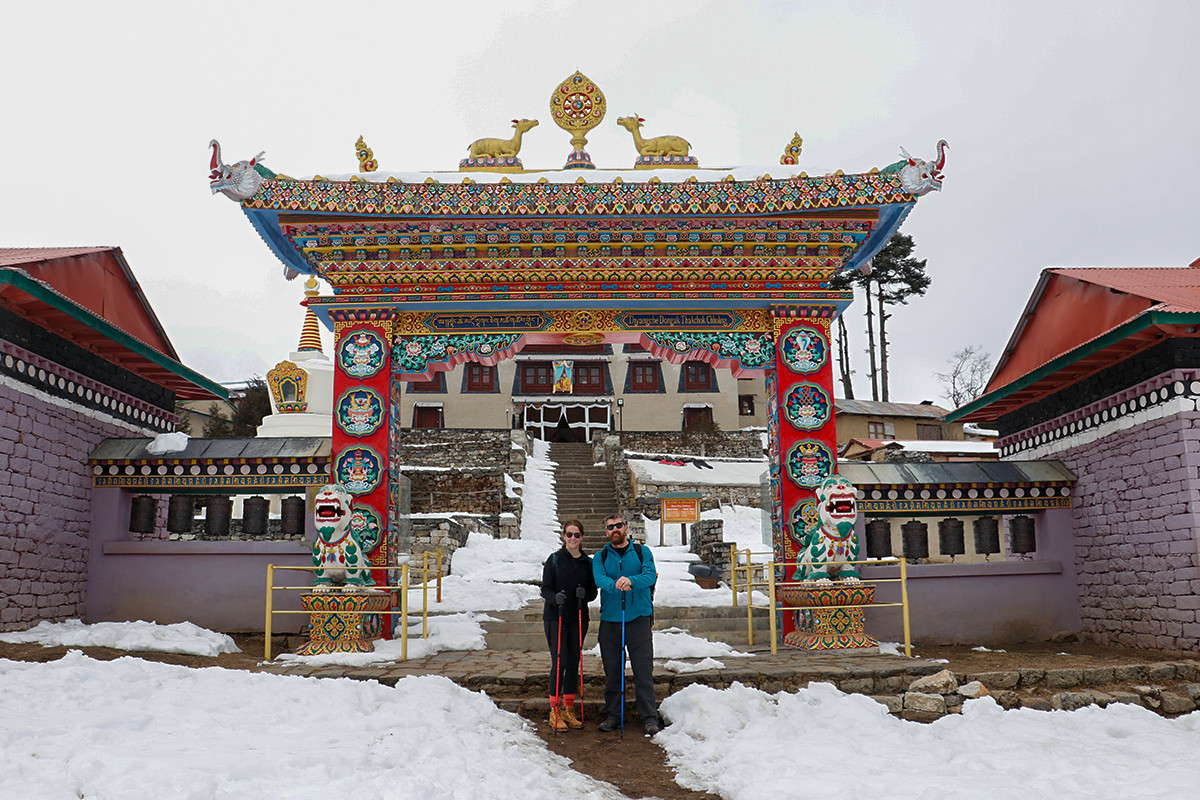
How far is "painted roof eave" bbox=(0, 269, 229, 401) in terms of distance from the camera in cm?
862

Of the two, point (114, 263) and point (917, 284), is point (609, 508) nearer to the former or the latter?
point (114, 263)

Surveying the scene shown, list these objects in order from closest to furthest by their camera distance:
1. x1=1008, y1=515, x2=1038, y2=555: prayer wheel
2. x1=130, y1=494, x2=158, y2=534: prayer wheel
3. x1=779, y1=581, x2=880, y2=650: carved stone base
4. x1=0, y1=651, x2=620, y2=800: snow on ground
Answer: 1. x1=0, y1=651, x2=620, y2=800: snow on ground
2. x1=779, y1=581, x2=880, y2=650: carved stone base
3. x1=130, y1=494, x2=158, y2=534: prayer wheel
4. x1=1008, y1=515, x2=1038, y2=555: prayer wheel

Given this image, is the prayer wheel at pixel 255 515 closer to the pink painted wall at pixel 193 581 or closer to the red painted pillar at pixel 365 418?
the pink painted wall at pixel 193 581

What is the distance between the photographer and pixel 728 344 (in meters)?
10.4

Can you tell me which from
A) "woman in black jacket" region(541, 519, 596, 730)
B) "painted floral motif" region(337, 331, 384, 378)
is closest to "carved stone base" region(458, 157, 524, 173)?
"painted floral motif" region(337, 331, 384, 378)

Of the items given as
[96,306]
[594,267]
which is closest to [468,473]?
[96,306]

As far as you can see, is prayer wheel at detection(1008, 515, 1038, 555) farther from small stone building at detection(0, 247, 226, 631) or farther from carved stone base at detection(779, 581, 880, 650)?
small stone building at detection(0, 247, 226, 631)

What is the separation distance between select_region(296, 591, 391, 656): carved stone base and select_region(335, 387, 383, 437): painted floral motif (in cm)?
185

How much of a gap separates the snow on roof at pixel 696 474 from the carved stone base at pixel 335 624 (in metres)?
18.2

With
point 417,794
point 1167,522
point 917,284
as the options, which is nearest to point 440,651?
point 417,794

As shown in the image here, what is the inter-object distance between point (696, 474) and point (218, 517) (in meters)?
20.6

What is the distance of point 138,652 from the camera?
8.84 m

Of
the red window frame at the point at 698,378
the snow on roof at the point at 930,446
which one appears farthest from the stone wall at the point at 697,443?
the snow on roof at the point at 930,446

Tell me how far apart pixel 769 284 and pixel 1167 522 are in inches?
194
